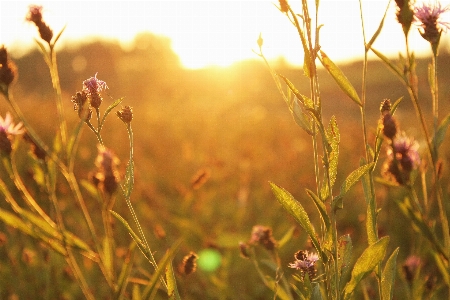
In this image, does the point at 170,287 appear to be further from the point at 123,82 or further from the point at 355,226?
the point at 123,82

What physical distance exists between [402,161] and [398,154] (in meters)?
0.02

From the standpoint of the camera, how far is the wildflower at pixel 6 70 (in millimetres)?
1053

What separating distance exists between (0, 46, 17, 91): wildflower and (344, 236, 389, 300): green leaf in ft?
2.81

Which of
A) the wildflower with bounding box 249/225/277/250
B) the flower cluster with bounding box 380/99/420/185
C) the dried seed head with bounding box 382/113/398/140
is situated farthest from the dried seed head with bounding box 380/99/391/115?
the wildflower with bounding box 249/225/277/250

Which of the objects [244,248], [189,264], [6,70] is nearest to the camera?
[6,70]

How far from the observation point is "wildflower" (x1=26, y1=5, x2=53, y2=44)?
1.16 m

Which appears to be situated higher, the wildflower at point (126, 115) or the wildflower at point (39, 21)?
the wildflower at point (39, 21)

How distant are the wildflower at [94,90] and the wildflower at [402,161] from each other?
2.24 ft

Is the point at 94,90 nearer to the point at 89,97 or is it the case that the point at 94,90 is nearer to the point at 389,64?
the point at 89,97

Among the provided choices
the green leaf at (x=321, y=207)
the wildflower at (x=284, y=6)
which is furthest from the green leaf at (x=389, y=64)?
the green leaf at (x=321, y=207)

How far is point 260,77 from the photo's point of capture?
23.0 m

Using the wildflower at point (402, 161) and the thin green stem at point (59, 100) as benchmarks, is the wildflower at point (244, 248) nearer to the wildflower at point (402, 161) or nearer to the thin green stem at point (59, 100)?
the wildflower at point (402, 161)

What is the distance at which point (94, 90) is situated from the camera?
1.15 metres

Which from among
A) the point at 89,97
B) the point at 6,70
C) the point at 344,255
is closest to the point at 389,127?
the point at 344,255
